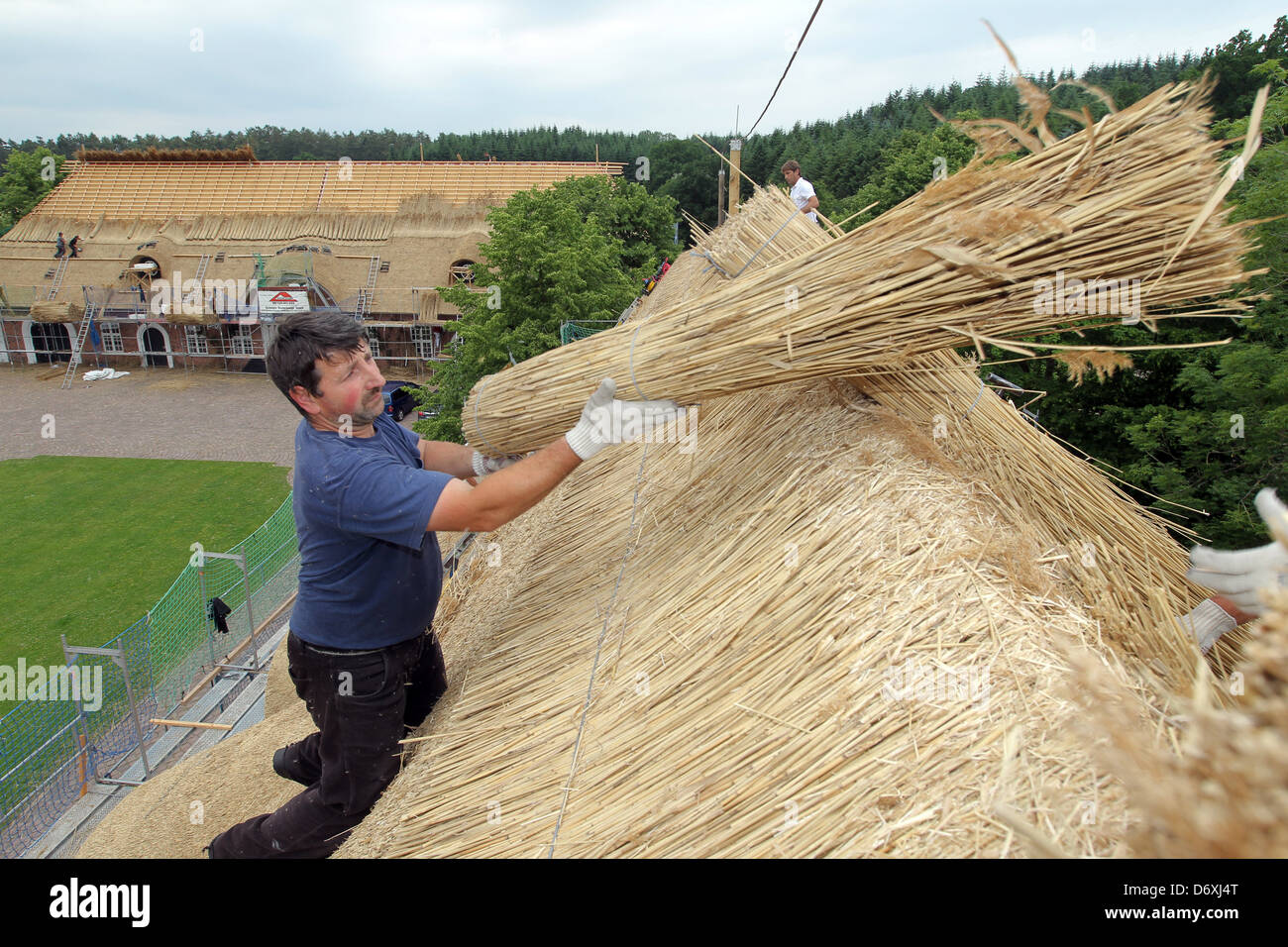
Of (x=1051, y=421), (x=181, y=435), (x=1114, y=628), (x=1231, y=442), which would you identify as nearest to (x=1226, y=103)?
(x=1051, y=421)

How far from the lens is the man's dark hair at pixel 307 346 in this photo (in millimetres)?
2410

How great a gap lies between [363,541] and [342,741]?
74 cm

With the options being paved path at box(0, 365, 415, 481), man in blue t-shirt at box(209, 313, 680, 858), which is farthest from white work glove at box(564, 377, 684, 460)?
paved path at box(0, 365, 415, 481)

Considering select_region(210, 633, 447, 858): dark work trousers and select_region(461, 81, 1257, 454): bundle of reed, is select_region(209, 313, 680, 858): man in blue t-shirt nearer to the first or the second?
select_region(210, 633, 447, 858): dark work trousers

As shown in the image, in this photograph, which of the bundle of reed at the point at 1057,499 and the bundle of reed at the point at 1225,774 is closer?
the bundle of reed at the point at 1225,774

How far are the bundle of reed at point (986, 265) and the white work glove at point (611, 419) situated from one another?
0.06 meters

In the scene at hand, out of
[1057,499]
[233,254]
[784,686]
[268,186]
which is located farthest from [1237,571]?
[268,186]

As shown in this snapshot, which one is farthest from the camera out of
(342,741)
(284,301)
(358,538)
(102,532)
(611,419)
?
(284,301)

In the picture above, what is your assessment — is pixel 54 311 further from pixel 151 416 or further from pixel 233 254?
pixel 151 416

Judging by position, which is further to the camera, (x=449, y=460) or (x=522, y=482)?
(x=449, y=460)

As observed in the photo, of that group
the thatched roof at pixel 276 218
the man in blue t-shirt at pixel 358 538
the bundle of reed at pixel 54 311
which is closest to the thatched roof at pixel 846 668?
the man in blue t-shirt at pixel 358 538

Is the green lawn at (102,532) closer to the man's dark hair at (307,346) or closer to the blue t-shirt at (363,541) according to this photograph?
the blue t-shirt at (363,541)

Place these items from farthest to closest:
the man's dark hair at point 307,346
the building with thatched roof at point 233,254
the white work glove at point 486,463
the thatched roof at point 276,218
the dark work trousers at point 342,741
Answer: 1. the thatched roof at point 276,218
2. the building with thatched roof at point 233,254
3. the white work glove at point 486,463
4. the dark work trousers at point 342,741
5. the man's dark hair at point 307,346

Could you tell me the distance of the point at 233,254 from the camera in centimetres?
2500
